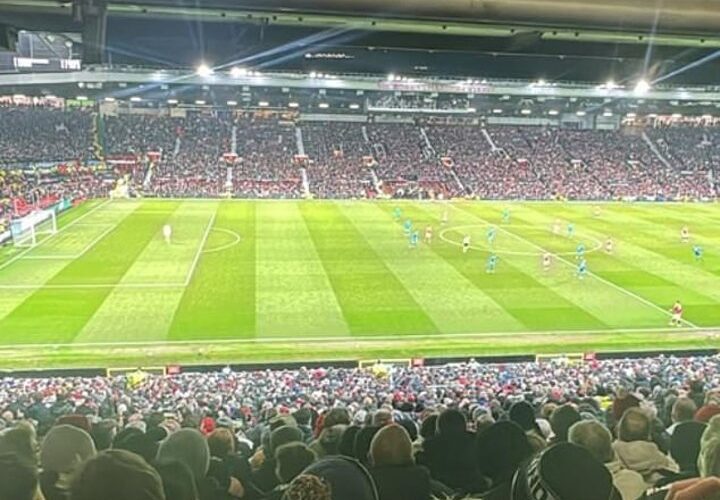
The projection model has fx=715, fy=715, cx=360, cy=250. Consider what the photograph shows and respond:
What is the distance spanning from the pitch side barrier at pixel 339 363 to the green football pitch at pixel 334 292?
101 cm

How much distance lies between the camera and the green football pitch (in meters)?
23.5

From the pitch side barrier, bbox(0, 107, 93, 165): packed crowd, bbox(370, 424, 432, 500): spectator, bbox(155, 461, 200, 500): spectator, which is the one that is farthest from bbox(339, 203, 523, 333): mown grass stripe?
bbox(0, 107, 93, 165): packed crowd

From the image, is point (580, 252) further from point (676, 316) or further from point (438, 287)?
point (676, 316)

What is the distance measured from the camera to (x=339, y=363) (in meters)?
21.3

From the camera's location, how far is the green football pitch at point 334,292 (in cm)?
2348

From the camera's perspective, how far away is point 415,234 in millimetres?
40094

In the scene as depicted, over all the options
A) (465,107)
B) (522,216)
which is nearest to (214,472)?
(522,216)

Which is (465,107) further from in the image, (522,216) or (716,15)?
(716,15)

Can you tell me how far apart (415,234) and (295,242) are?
6.77 meters

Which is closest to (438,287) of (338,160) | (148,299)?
(148,299)

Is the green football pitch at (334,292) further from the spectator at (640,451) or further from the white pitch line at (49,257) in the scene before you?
the spectator at (640,451)

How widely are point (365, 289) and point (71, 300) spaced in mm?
11587

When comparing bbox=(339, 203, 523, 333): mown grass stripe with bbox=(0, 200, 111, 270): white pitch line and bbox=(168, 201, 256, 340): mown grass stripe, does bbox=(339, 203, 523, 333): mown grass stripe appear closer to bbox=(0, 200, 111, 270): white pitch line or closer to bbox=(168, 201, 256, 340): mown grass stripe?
bbox=(168, 201, 256, 340): mown grass stripe

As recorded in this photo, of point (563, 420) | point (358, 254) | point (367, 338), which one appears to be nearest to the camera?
point (563, 420)
